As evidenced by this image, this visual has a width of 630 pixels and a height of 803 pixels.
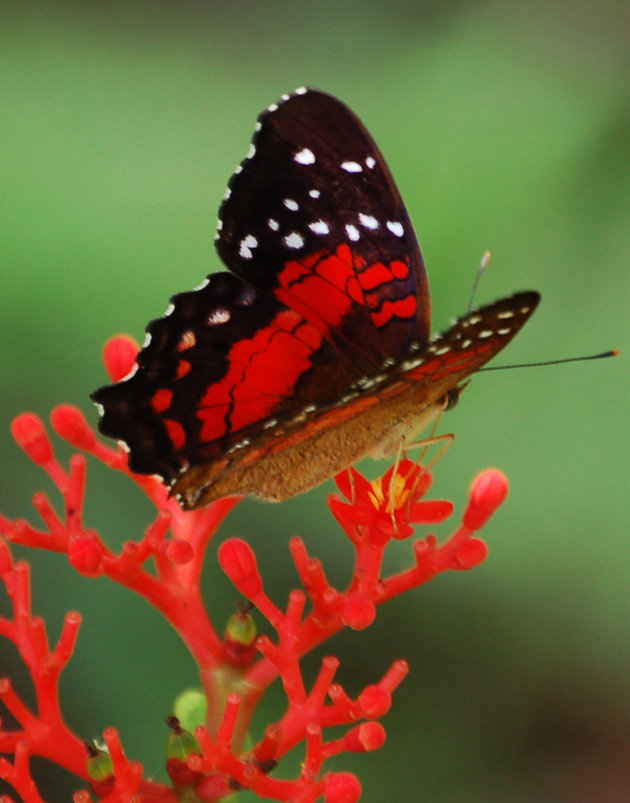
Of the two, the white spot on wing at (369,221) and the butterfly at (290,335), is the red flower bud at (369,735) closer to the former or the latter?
the butterfly at (290,335)

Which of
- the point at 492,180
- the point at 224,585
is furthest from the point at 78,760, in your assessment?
the point at 492,180

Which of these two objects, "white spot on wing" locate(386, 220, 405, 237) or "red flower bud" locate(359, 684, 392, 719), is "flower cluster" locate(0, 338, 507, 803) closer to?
"red flower bud" locate(359, 684, 392, 719)

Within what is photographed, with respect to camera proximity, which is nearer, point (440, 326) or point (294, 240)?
point (294, 240)


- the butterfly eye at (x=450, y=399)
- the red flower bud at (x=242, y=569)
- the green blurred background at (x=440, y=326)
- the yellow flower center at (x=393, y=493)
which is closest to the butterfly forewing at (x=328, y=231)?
the butterfly eye at (x=450, y=399)

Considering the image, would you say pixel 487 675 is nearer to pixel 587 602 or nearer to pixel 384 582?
pixel 587 602

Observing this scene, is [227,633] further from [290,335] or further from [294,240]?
[294,240]


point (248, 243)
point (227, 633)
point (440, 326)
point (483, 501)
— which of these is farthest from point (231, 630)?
point (440, 326)

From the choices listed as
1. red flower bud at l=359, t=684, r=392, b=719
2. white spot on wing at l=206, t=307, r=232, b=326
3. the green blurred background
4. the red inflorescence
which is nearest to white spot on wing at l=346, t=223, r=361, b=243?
white spot on wing at l=206, t=307, r=232, b=326
